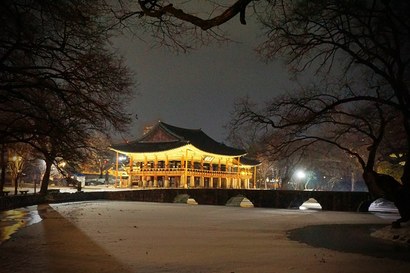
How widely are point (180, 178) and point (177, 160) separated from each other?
3.38m

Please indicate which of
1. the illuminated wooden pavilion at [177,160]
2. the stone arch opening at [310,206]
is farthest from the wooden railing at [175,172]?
the stone arch opening at [310,206]

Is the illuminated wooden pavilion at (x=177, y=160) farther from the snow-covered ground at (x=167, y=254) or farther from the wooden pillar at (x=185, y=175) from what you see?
the snow-covered ground at (x=167, y=254)

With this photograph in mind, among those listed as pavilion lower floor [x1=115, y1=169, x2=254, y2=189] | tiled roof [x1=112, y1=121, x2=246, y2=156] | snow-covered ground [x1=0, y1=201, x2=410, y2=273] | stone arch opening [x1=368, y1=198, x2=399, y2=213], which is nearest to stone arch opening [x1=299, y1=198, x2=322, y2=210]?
stone arch opening [x1=368, y1=198, x2=399, y2=213]

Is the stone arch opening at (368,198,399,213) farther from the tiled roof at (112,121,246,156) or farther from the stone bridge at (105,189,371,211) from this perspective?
the tiled roof at (112,121,246,156)

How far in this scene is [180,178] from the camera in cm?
5578

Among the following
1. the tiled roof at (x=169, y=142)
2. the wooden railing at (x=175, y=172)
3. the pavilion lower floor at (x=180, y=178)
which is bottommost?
the pavilion lower floor at (x=180, y=178)

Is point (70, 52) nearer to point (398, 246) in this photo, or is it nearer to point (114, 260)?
point (114, 260)

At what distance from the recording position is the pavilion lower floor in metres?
54.6

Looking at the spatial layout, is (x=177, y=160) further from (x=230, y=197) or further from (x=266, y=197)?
(x=266, y=197)

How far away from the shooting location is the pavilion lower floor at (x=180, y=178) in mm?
54581

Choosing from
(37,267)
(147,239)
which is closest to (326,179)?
(147,239)

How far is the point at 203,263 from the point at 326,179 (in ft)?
246

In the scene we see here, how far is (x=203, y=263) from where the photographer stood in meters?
9.30

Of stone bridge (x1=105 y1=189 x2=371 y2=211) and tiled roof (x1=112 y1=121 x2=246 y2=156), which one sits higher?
tiled roof (x1=112 y1=121 x2=246 y2=156)
